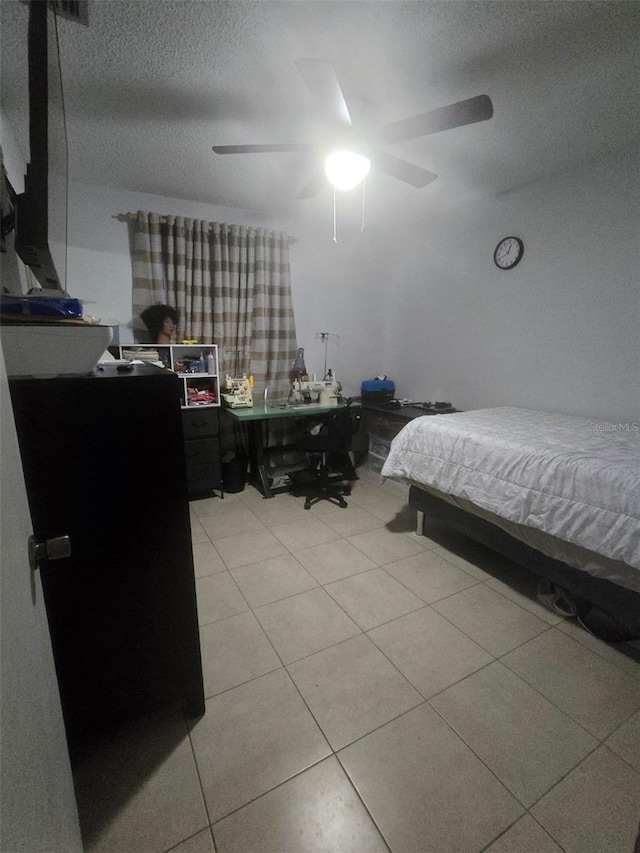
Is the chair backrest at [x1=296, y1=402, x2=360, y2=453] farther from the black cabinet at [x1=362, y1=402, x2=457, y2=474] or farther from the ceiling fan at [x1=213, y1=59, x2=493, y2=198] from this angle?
the ceiling fan at [x1=213, y1=59, x2=493, y2=198]

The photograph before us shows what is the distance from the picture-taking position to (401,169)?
205cm

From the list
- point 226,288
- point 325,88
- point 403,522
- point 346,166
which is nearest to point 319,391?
point 226,288

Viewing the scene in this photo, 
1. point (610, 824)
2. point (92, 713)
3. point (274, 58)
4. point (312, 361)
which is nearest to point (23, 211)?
point (274, 58)

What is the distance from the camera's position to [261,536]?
2623 millimetres

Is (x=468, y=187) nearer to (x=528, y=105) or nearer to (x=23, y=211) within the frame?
(x=528, y=105)

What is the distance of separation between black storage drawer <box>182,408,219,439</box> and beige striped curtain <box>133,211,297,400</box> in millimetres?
624

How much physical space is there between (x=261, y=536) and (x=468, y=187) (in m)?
3.31

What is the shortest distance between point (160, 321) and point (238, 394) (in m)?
0.92

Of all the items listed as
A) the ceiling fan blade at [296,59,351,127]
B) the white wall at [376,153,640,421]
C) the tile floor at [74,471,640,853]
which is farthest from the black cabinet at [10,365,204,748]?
the white wall at [376,153,640,421]

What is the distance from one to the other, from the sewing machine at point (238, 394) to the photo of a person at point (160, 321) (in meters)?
0.67

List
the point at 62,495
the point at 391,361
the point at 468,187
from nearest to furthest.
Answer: the point at 62,495, the point at 468,187, the point at 391,361

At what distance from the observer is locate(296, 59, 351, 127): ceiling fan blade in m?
1.35

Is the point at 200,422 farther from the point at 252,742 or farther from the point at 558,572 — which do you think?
the point at 558,572

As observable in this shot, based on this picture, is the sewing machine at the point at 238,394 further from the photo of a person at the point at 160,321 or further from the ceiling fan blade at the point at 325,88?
the ceiling fan blade at the point at 325,88
